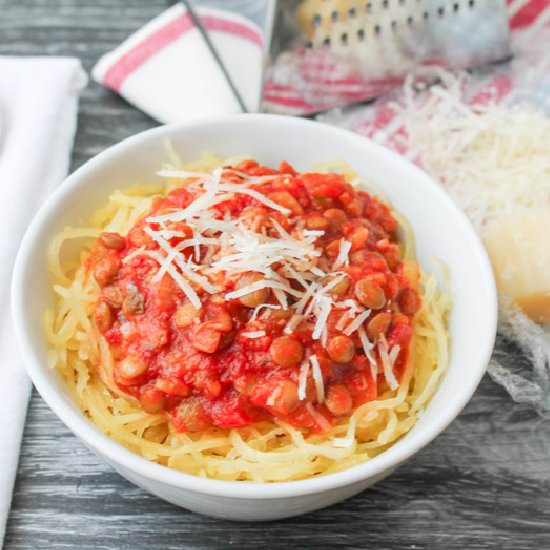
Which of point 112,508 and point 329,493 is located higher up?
point 329,493

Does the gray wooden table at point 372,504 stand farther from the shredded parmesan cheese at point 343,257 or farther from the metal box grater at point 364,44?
the metal box grater at point 364,44

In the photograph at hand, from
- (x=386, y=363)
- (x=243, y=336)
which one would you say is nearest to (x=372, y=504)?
(x=386, y=363)

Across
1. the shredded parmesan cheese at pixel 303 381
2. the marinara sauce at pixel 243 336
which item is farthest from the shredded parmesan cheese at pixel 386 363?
the shredded parmesan cheese at pixel 303 381

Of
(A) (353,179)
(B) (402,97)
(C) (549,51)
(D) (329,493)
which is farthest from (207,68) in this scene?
(D) (329,493)

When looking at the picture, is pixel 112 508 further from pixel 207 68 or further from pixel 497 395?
pixel 207 68

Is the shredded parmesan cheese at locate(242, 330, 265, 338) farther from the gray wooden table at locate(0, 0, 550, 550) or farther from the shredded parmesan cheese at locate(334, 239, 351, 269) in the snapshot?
the gray wooden table at locate(0, 0, 550, 550)

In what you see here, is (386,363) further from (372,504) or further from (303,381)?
(372,504)
